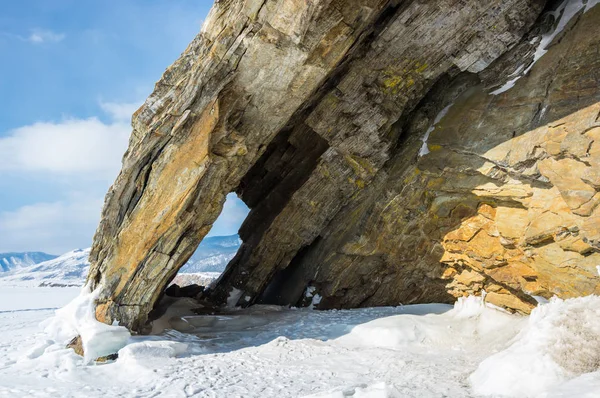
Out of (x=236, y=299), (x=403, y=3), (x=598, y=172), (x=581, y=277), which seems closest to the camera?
(x=598, y=172)

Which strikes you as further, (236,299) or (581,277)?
(236,299)

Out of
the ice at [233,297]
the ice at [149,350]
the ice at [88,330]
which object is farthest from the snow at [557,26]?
the ice at [233,297]

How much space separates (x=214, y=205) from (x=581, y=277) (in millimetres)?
16154

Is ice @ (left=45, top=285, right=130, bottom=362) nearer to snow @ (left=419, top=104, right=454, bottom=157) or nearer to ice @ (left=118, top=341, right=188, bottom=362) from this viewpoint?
ice @ (left=118, top=341, right=188, bottom=362)

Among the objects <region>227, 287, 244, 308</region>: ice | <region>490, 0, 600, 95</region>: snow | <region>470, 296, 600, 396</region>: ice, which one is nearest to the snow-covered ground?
<region>470, 296, 600, 396</region>: ice

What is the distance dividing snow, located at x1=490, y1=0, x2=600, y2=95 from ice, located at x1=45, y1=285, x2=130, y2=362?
19859mm

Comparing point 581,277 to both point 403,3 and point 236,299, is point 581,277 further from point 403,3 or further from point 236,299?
point 236,299

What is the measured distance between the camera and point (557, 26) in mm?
16750

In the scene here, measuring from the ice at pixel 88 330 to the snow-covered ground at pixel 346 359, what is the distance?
1.60 ft

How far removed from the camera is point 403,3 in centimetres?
1769

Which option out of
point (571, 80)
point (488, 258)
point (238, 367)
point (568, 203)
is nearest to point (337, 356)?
point (238, 367)

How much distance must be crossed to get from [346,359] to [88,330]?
10.3 metres

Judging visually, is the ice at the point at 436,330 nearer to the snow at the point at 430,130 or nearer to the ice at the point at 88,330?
the snow at the point at 430,130

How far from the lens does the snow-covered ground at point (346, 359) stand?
413 inches
